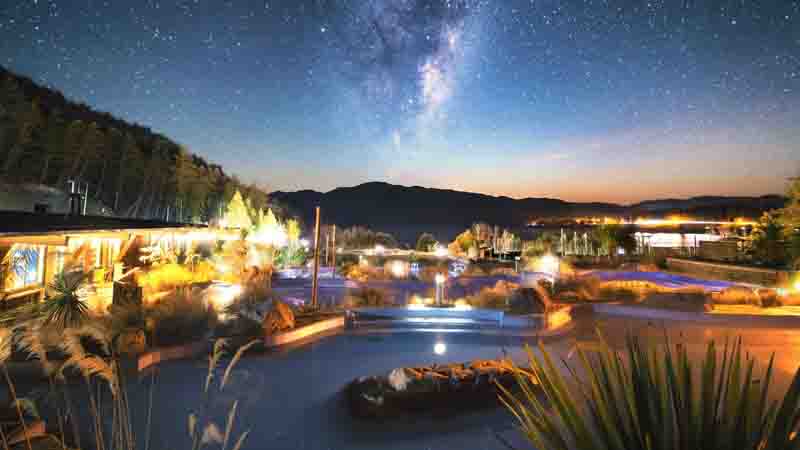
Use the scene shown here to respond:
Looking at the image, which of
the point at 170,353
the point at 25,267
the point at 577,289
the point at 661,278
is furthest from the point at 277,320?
the point at 661,278

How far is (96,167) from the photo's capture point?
71.4ft

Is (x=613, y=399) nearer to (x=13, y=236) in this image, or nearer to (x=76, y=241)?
(x=13, y=236)

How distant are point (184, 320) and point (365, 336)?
282 cm

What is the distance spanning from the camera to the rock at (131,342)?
547 cm

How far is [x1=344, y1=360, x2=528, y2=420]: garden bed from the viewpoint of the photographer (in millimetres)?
4461

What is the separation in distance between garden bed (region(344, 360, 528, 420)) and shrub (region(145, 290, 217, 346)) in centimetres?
289

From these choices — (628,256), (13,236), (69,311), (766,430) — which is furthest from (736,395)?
(628,256)

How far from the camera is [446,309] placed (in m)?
8.53

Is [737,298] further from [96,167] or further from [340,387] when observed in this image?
[96,167]

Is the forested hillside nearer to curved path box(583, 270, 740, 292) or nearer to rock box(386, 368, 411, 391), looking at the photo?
rock box(386, 368, 411, 391)

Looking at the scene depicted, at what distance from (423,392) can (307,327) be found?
3198 mm

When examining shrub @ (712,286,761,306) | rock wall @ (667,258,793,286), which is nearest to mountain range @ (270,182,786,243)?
rock wall @ (667,258,793,286)

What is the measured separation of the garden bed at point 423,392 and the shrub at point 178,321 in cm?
289

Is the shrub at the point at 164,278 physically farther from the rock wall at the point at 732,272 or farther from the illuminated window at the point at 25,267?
the rock wall at the point at 732,272
